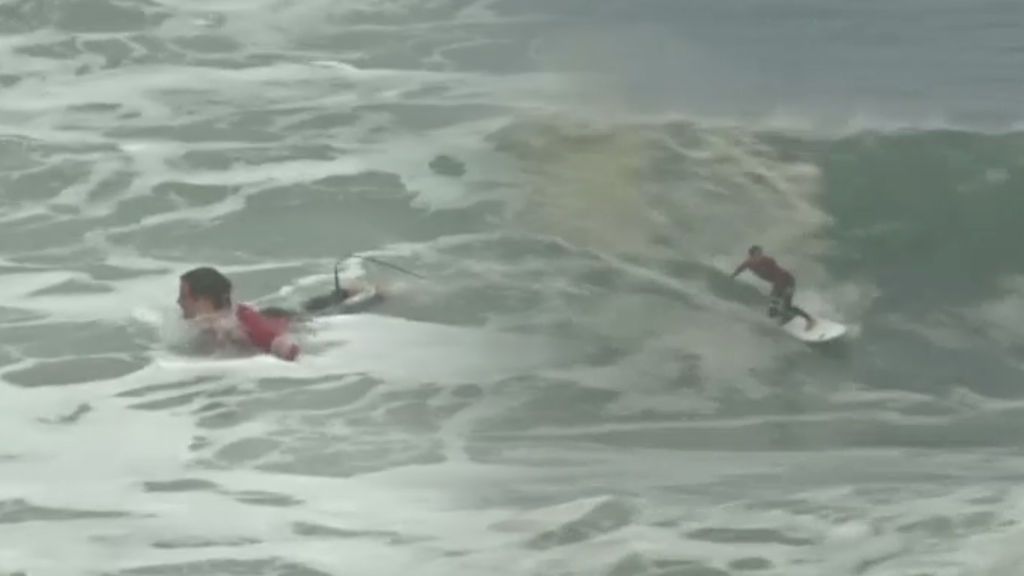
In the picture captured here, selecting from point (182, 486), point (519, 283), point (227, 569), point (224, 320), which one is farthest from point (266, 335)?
point (227, 569)

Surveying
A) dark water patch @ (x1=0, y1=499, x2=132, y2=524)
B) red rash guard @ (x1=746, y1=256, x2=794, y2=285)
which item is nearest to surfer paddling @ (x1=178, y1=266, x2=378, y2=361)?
dark water patch @ (x1=0, y1=499, x2=132, y2=524)

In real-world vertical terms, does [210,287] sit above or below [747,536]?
above

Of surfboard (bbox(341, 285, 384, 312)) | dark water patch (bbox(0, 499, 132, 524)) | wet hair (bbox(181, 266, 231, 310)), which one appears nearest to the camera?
dark water patch (bbox(0, 499, 132, 524))

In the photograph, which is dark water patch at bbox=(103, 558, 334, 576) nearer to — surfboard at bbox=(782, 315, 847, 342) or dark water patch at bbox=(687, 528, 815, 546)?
dark water patch at bbox=(687, 528, 815, 546)

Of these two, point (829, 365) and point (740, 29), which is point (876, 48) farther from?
point (829, 365)

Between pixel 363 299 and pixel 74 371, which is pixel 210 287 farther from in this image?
pixel 363 299

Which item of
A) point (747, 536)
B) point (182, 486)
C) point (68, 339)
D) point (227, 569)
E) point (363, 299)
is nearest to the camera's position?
point (227, 569)

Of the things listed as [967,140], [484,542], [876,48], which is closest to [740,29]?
[876,48]
